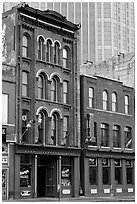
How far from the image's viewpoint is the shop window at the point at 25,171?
40312 millimetres

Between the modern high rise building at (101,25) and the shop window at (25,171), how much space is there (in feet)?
227

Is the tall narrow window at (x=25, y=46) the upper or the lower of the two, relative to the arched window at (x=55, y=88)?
upper

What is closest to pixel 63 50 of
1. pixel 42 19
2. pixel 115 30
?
pixel 42 19

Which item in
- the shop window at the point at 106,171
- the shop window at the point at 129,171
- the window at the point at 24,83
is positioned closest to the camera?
the window at the point at 24,83

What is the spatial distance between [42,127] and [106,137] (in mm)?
9362

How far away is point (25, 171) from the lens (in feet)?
133

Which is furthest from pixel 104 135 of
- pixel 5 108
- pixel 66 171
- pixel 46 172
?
pixel 5 108

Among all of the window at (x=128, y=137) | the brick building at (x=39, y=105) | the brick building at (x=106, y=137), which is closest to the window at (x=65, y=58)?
the brick building at (x=39, y=105)

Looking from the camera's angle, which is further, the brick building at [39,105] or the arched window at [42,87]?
the arched window at [42,87]

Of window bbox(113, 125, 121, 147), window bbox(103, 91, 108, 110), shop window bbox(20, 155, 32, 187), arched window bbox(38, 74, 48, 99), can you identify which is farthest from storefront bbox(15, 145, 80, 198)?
window bbox(103, 91, 108, 110)

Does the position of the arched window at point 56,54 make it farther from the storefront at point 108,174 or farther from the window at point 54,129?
the storefront at point 108,174

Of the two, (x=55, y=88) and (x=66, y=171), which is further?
(x=55, y=88)

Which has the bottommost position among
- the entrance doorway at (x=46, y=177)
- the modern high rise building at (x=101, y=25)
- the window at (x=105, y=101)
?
the entrance doorway at (x=46, y=177)

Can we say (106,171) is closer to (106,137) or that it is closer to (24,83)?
(106,137)
